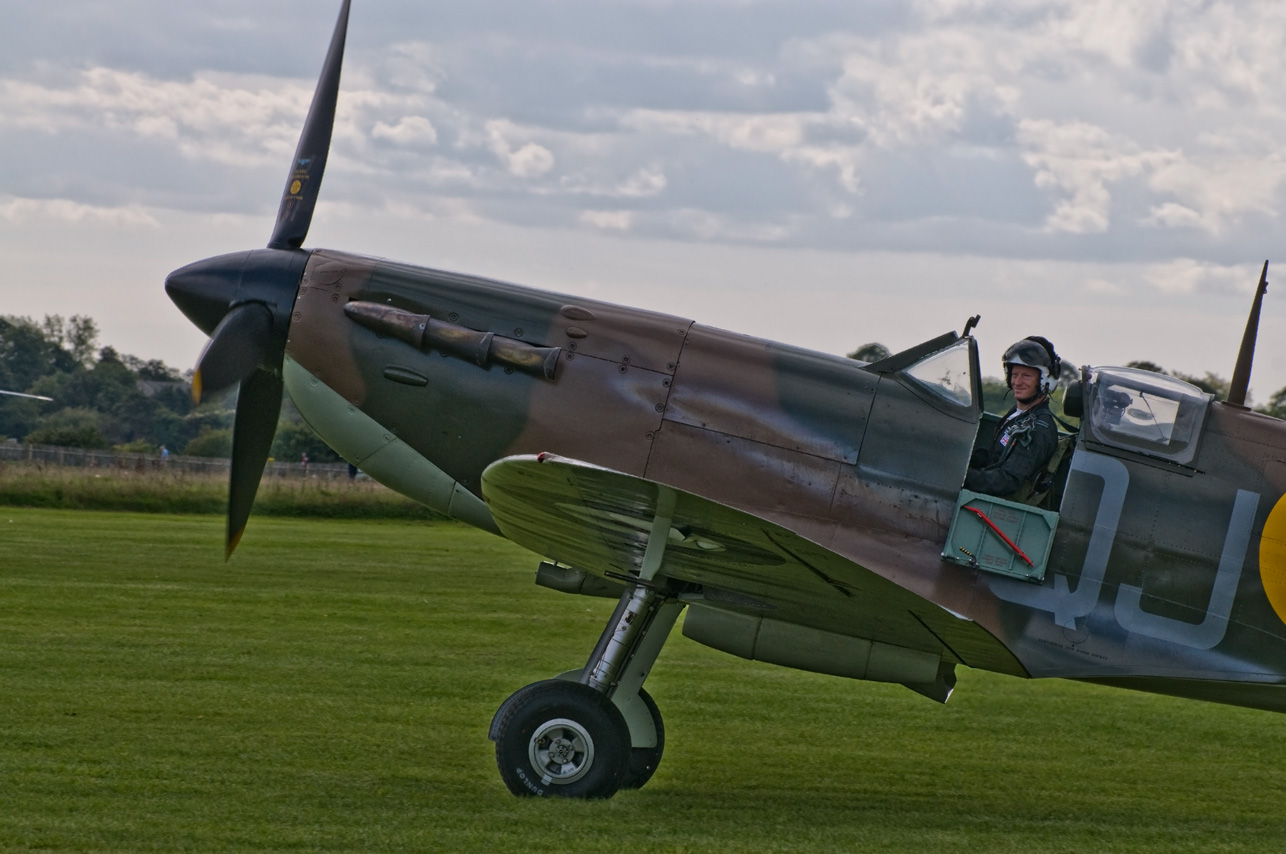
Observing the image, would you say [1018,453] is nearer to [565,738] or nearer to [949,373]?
[949,373]

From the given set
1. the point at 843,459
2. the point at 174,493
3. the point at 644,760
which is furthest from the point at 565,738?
the point at 174,493

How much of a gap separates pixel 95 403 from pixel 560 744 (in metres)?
61.6

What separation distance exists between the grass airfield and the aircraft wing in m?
0.96

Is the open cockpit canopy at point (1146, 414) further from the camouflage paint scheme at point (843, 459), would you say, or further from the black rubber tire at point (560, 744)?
the black rubber tire at point (560, 744)

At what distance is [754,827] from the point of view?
249 inches

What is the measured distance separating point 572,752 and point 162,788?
194 cm

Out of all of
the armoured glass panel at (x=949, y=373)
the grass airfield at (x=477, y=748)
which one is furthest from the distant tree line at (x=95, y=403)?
the armoured glass panel at (x=949, y=373)

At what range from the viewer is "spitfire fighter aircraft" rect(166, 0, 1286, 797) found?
6.40 metres

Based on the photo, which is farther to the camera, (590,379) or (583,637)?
(583,637)

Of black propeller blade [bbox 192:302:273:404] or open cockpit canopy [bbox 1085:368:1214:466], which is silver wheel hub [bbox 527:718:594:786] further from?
open cockpit canopy [bbox 1085:368:1214:466]

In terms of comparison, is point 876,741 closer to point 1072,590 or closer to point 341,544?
point 1072,590

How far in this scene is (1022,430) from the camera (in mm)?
6543

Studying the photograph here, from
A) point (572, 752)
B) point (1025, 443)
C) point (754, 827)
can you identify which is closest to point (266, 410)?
point (572, 752)

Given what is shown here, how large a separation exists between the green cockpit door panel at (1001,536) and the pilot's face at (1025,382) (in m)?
0.58
